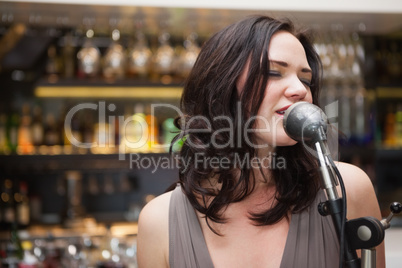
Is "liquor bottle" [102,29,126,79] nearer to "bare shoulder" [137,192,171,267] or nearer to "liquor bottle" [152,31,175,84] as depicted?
"liquor bottle" [152,31,175,84]

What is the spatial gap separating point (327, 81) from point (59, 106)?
1796mm

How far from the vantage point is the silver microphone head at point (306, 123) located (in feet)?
2.79

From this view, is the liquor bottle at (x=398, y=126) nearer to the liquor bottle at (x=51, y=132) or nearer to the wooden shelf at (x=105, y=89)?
the wooden shelf at (x=105, y=89)

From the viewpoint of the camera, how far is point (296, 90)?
1.03 metres

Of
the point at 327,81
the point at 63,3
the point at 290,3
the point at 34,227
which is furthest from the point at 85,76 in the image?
the point at 327,81

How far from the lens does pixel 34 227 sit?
3105 mm

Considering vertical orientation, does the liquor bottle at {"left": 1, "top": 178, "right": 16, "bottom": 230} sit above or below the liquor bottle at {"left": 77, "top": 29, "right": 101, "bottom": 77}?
below

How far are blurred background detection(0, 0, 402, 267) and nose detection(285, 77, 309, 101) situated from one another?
1.47 m

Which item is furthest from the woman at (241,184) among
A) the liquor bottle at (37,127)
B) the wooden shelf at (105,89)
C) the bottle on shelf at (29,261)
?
the liquor bottle at (37,127)

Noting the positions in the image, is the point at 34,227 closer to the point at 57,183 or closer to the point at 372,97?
the point at 57,183

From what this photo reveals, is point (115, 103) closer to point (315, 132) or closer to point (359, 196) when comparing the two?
point (359, 196)

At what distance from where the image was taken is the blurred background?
2.56 metres

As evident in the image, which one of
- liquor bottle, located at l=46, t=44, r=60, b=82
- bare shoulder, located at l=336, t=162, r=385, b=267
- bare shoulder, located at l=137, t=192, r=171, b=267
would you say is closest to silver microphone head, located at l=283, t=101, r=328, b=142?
bare shoulder, located at l=336, t=162, r=385, b=267

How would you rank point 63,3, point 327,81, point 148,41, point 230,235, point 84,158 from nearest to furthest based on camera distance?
point 230,235
point 63,3
point 84,158
point 327,81
point 148,41
